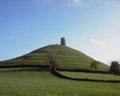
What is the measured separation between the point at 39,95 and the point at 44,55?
13187 centimetres

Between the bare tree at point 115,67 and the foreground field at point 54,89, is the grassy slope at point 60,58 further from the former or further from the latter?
the foreground field at point 54,89

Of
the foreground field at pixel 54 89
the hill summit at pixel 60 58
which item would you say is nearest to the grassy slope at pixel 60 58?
the hill summit at pixel 60 58

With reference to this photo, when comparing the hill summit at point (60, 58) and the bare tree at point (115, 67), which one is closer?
the bare tree at point (115, 67)

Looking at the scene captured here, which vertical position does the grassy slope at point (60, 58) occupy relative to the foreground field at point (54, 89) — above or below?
above

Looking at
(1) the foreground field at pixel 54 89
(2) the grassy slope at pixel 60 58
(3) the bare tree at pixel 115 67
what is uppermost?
(2) the grassy slope at pixel 60 58

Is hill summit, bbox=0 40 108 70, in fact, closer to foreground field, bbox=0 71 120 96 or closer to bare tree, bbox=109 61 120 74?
bare tree, bbox=109 61 120 74

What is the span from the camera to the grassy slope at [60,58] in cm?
15012

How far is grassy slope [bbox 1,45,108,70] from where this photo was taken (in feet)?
493

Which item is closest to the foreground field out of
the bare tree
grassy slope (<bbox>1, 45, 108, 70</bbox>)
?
the bare tree

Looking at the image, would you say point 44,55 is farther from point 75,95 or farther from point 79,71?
point 75,95

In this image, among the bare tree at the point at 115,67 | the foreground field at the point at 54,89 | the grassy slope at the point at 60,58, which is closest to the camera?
the foreground field at the point at 54,89

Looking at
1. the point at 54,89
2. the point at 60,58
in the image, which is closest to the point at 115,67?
the point at 60,58

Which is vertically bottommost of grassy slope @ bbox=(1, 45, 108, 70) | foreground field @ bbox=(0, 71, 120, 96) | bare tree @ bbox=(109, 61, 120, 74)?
foreground field @ bbox=(0, 71, 120, 96)

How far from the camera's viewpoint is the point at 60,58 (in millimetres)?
162125
